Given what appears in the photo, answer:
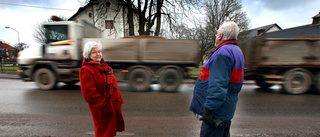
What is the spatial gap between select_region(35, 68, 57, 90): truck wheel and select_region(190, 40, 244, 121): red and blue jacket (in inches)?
286

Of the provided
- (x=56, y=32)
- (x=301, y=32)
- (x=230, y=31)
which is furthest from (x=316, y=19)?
(x=56, y=32)

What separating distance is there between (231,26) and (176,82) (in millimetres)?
5136

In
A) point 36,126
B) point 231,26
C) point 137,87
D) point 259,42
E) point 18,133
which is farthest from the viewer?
point 137,87

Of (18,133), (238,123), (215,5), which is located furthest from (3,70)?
(215,5)

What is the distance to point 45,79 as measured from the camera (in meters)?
6.83

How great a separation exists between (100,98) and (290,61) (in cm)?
769

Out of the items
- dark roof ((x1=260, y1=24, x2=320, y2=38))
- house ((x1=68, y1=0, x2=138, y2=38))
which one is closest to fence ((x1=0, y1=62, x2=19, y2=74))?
house ((x1=68, y1=0, x2=138, y2=38))

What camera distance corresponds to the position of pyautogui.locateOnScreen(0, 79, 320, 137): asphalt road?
3057 mm

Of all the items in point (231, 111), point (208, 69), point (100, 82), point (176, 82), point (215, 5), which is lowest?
point (176, 82)

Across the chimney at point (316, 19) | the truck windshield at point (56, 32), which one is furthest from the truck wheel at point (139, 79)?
the chimney at point (316, 19)

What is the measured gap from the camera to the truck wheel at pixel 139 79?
672 cm

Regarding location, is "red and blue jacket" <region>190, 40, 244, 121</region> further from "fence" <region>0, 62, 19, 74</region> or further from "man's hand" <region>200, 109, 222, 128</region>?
"fence" <region>0, 62, 19, 74</region>

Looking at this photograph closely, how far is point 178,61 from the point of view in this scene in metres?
6.59

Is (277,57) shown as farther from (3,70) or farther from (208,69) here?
(3,70)
